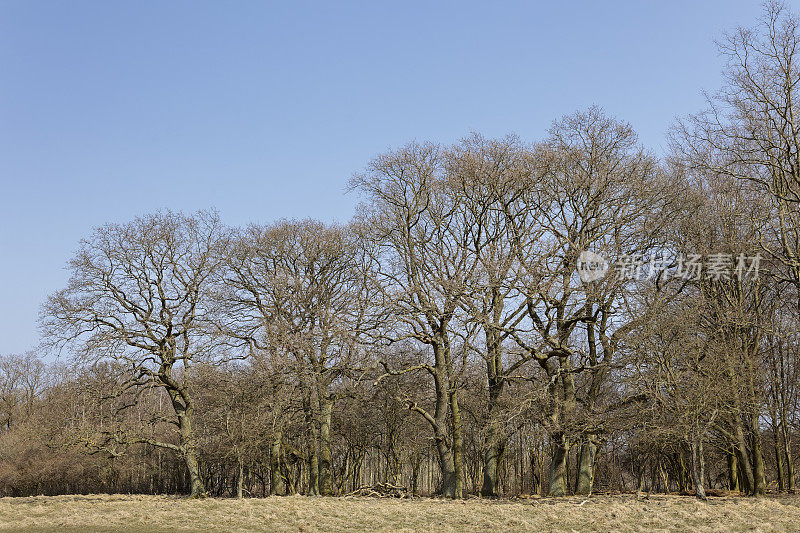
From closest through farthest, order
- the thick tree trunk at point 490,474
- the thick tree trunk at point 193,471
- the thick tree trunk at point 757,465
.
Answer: the thick tree trunk at point 757,465 → the thick tree trunk at point 490,474 → the thick tree trunk at point 193,471

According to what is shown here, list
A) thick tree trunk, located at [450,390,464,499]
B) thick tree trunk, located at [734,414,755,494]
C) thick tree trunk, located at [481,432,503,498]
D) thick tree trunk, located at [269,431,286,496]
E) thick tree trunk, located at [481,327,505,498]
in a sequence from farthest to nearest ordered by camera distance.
A: 1. thick tree trunk, located at [269,431,286,496]
2. thick tree trunk, located at [481,432,503,498]
3. thick tree trunk, located at [450,390,464,499]
4. thick tree trunk, located at [481,327,505,498]
5. thick tree trunk, located at [734,414,755,494]

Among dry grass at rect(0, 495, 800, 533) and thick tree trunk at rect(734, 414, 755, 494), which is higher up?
thick tree trunk at rect(734, 414, 755, 494)

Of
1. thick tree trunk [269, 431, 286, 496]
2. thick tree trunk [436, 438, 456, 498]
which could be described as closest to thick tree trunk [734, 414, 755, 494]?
thick tree trunk [436, 438, 456, 498]

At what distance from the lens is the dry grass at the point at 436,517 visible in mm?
13883

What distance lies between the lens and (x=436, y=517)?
16594 mm

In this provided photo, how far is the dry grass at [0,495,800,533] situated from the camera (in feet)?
45.5

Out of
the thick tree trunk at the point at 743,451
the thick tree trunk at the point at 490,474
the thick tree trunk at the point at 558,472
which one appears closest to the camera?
the thick tree trunk at the point at 743,451

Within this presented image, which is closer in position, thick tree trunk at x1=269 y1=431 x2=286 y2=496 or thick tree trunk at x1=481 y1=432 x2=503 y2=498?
thick tree trunk at x1=481 y1=432 x2=503 y2=498

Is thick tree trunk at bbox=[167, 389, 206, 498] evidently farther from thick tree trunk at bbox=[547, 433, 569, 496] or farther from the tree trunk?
thick tree trunk at bbox=[547, 433, 569, 496]

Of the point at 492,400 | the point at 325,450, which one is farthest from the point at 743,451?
the point at 325,450

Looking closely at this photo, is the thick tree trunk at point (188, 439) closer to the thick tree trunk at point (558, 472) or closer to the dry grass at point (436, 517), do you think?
the dry grass at point (436, 517)

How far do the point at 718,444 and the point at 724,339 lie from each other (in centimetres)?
511

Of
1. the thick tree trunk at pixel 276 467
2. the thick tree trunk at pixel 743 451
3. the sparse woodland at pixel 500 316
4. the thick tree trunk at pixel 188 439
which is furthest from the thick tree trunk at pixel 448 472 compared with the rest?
the thick tree trunk at pixel 188 439

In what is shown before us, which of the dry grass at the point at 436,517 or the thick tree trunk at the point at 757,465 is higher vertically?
the thick tree trunk at the point at 757,465
